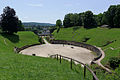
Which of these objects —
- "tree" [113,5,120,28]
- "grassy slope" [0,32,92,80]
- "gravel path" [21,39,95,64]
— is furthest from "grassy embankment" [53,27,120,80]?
"grassy slope" [0,32,92,80]

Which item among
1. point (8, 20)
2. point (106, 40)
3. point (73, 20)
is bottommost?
point (106, 40)

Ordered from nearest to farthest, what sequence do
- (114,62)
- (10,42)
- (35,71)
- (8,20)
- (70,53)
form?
(35,71) < (114,62) < (70,53) < (10,42) < (8,20)

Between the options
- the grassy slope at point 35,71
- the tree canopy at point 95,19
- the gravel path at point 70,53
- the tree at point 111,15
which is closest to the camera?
the grassy slope at point 35,71

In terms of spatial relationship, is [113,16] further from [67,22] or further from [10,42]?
[10,42]

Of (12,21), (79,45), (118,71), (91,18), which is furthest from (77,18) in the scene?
(118,71)

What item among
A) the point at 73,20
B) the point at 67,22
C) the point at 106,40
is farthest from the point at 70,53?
the point at 67,22

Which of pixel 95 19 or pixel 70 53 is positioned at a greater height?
pixel 95 19

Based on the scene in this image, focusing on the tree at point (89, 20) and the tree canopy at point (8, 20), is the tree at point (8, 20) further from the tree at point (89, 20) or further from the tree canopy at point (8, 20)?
the tree at point (89, 20)

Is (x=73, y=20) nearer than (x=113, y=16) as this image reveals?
No

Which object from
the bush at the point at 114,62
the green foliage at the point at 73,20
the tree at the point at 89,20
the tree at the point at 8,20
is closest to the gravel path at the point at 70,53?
the bush at the point at 114,62

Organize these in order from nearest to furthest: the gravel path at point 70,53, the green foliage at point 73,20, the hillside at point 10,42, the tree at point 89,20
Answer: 1. the gravel path at point 70,53
2. the hillside at point 10,42
3. the tree at point 89,20
4. the green foliage at point 73,20

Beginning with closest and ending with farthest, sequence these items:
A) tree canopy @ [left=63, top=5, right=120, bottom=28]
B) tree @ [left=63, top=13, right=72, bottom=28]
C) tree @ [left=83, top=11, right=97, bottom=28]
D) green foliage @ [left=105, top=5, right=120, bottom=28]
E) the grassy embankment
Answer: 1. the grassy embankment
2. green foliage @ [left=105, top=5, right=120, bottom=28]
3. tree canopy @ [left=63, top=5, right=120, bottom=28]
4. tree @ [left=83, top=11, right=97, bottom=28]
5. tree @ [left=63, top=13, right=72, bottom=28]

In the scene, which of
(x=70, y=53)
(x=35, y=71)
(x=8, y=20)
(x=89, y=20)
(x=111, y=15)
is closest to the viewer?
(x=35, y=71)

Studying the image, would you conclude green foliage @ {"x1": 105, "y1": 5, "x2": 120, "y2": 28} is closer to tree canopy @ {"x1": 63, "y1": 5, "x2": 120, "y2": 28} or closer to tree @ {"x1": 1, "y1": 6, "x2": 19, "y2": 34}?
tree canopy @ {"x1": 63, "y1": 5, "x2": 120, "y2": 28}
